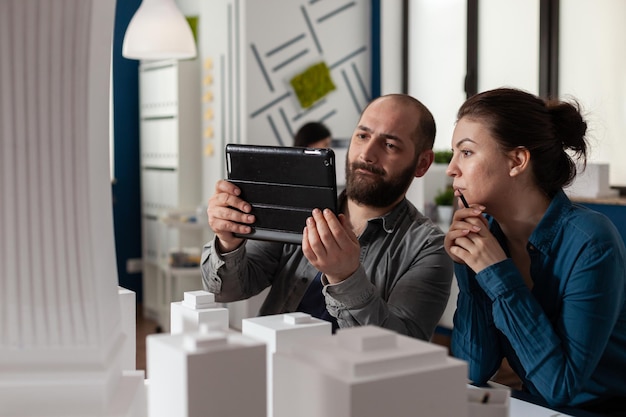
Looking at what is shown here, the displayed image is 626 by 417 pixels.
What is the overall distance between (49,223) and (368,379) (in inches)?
20.0

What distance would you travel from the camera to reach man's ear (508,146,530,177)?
1.66 metres

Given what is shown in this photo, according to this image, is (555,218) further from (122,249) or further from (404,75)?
(122,249)

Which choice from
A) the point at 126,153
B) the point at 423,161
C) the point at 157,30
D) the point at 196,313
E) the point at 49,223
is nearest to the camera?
the point at 49,223

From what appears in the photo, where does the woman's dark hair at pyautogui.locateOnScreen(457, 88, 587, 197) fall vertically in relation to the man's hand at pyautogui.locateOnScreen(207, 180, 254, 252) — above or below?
above

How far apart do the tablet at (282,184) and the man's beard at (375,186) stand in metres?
0.40

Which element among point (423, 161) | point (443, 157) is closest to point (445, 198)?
point (443, 157)

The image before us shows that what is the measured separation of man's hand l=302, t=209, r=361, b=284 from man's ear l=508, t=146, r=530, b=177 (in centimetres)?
37

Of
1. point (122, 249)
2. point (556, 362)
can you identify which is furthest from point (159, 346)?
point (122, 249)

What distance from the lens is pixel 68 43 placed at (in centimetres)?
110

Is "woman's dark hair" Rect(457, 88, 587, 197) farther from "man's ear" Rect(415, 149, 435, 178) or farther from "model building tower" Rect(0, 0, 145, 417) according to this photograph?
"model building tower" Rect(0, 0, 145, 417)

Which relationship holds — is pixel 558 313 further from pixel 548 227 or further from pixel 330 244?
pixel 330 244

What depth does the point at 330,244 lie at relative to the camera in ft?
5.04

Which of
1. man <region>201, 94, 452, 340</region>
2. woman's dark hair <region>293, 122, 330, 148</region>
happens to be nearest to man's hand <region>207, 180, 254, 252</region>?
man <region>201, 94, 452, 340</region>

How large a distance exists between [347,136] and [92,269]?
200 inches
